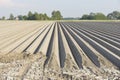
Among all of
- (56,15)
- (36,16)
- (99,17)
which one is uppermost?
(36,16)

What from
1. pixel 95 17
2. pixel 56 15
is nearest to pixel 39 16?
pixel 56 15

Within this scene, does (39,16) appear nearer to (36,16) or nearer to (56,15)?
(36,16)

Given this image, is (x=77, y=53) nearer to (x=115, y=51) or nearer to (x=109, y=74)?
(x=115, y=51)

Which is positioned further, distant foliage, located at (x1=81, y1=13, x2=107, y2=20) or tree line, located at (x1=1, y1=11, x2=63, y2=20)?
distant foliage, located at (x1=81, y1=13, x2=107, y2=20)

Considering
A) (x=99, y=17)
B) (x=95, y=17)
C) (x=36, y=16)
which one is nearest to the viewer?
(x=36, y=16)

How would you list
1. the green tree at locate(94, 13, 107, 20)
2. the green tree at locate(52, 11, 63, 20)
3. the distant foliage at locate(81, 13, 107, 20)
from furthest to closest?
the green tree at locate(52, 11, 63, 20) < the distant foliage at locate(81, 13, 107, 20) < the green tree at locate(94, 13, 107, 20)

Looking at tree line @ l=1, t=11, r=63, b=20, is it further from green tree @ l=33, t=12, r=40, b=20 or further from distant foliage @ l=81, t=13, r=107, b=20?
distant foliage @ l=81, t=13, r=107, b=20

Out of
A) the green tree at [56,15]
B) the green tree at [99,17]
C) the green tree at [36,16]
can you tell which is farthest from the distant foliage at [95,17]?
the green tree at [36,16]

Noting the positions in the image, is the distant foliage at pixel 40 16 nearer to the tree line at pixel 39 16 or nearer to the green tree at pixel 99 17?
the tree line at pixel 39 16

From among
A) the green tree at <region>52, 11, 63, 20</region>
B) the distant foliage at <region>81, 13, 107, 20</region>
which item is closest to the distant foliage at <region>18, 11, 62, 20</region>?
the green tree at <region>52, 11, 63, 20</region>

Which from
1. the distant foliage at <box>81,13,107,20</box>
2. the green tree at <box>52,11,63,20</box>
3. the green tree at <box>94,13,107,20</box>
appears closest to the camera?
the green tree at <box>94,13,107,20</box>

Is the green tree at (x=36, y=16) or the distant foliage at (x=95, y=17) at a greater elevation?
the green tree at (x=36, y=16)

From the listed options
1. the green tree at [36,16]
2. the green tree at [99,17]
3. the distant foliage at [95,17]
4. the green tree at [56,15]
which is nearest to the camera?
the green tree at [36,16]

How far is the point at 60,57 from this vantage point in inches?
306
